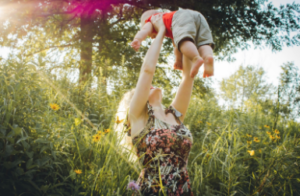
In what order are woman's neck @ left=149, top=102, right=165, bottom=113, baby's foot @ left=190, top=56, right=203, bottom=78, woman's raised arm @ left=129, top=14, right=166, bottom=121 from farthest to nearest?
woman's neck @ left=149, top=102, right=165, bottom=113, woman's raised arm @ left=129, top=14, right=166, bottom=121, baby's foot @ left=190, top=56, right=203, bottom=78

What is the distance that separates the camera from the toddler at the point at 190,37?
1.62 m

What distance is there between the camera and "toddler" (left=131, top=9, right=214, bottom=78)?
162cm

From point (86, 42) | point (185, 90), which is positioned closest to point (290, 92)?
point (185, 90)

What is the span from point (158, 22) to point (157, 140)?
3.99ft

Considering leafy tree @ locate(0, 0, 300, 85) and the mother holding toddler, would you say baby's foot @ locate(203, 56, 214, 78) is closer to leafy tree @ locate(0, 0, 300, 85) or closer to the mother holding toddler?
the mother holding toddler

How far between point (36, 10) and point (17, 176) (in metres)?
5.53

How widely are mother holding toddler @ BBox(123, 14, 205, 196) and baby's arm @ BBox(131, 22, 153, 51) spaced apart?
0.22 feet

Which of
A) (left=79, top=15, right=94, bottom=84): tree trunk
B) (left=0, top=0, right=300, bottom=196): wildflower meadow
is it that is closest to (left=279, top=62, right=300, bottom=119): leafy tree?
(left=0, top=0, right=300, bottom=196): wildflower meadow

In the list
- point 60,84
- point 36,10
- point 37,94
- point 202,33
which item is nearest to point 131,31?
point 36,10

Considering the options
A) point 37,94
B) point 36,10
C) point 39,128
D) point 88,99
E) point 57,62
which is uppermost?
point 36,10

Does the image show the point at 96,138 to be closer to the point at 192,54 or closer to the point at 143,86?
the point at 143,86

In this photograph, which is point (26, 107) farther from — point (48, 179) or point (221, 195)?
point (221, 195)

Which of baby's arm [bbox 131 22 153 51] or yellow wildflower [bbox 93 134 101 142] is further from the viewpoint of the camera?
baby's arm [bbox 131 22 153 51]

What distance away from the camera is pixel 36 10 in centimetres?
521
